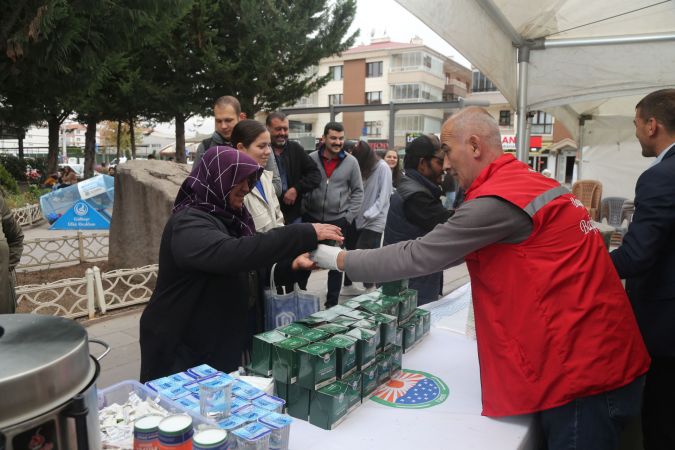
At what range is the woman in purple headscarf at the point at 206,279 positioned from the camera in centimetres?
198

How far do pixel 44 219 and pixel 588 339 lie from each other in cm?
1586

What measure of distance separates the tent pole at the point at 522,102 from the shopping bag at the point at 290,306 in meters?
3.46

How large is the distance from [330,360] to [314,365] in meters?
0.07

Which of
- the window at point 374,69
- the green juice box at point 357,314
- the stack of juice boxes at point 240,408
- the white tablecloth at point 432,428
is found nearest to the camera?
the stack of juice boxes at point 240,408

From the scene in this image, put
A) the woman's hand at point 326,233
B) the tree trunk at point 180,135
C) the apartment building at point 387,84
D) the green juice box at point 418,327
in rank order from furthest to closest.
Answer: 1. the apartment building at point 387,84
2. the tree trunk at point 180,135
3. the green juice box at point 418,327
4. the woman's hand at point 326,233

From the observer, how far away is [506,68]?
441 cm

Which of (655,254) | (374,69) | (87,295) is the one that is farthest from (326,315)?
(374,69)

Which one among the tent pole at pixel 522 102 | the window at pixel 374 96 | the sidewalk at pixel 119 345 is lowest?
the sidewalk at pixel 119 345

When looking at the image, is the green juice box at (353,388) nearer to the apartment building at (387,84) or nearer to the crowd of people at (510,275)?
the crowd of people at (510,275)

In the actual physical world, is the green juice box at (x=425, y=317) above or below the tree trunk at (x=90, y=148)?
below

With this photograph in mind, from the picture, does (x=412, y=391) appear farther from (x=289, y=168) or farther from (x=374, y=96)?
(x=374, y=96)

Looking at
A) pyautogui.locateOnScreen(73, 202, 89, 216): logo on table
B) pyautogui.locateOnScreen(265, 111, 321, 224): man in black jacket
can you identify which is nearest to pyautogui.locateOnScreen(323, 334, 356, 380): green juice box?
pyautogui.locateOnScreen(265, 111, 321, 224): man in black jacket

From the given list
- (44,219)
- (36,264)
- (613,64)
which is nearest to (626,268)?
(613,64)

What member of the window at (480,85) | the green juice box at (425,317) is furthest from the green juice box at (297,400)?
the window at (480,85)
